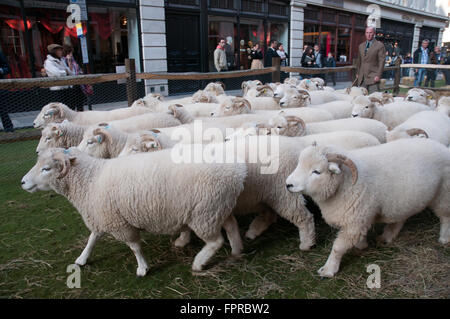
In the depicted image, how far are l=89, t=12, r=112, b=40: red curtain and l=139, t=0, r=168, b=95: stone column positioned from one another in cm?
94

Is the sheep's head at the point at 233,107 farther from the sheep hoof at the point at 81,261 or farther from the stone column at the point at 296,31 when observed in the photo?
the stone column at the point at 296,31

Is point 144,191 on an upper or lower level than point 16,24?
lower

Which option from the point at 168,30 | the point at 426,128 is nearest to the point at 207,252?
the point at 426,128

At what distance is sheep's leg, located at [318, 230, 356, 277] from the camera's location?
2.58 meters

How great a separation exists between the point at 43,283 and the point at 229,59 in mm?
11476

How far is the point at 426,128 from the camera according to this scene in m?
3.92

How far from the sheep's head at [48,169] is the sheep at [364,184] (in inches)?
64.5

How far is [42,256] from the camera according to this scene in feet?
9.83

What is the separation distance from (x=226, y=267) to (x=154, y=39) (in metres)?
9.24

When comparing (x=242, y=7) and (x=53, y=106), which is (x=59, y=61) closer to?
(x=53, y=106)

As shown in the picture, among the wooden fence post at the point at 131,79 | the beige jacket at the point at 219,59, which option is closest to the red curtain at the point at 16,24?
the wooden fence post at the point at 131,79

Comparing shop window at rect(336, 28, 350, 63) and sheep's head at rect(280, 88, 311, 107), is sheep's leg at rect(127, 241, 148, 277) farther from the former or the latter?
shop window at rect(336, 28, 350, 63)

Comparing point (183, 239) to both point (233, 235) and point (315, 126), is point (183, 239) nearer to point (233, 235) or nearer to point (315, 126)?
point (233, 235)
